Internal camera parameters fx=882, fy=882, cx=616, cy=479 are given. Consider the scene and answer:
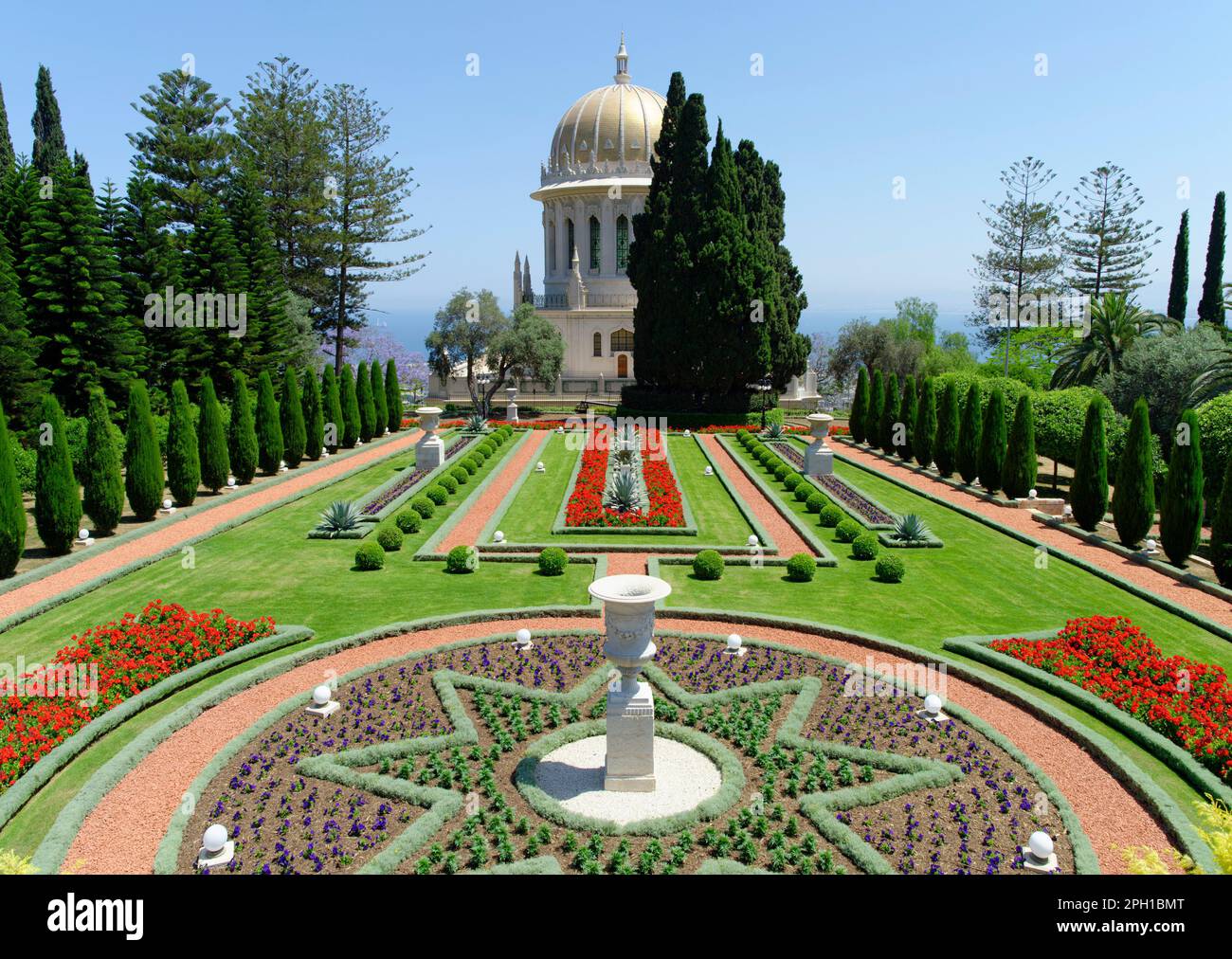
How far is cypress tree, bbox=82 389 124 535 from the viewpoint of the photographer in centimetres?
2047

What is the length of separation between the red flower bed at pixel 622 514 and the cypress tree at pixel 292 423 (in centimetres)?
1030

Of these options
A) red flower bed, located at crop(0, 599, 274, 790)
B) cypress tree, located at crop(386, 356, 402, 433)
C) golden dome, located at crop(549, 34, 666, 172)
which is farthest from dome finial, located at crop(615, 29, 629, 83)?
red flower bed, located at crop(0, 599, 274, 790)

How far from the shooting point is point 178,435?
24.1 metres

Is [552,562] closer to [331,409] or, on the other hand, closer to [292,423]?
[292,423]

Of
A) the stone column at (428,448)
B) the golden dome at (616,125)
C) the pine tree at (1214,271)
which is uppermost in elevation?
the golden dome at (616,125)

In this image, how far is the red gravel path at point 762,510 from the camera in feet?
68.0

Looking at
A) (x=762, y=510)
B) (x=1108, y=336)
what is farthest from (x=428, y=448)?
(x=1108, y=336)

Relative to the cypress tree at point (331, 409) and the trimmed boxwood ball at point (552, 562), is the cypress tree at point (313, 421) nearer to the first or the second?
the cypress tree at point (331, 409)

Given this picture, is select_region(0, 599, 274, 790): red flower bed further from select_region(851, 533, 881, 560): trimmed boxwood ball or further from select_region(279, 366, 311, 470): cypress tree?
select_region(279, 366, 311, 470): cypress tree

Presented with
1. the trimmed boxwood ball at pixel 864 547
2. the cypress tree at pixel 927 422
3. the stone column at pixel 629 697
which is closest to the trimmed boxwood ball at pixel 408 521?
the trimmed boxwood ball at pixel 864 547

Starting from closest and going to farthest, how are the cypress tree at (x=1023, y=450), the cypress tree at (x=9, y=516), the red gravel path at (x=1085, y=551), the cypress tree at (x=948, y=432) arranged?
1. the red gravel path at (x=1085, y=551)
2. the cypress tree at (x=9, y=516)
3. the cypress tree at (x=1023, y=450)
4. the cypress tree at (x=948, y=432)

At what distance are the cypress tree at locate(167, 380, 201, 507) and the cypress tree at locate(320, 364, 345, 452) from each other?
11318mm
